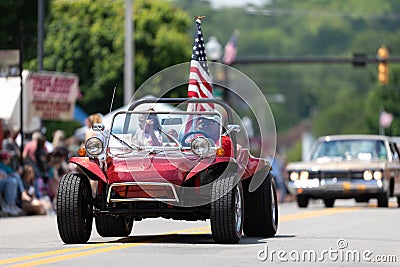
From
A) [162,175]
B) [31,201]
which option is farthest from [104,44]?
[162,175]

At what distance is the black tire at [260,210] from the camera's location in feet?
56.1

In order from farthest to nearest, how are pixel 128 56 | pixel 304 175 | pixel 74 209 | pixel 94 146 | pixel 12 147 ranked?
pixel 128 56, pixel 304 175, pixel 12 147, pixel 94 146, pixel 74 209

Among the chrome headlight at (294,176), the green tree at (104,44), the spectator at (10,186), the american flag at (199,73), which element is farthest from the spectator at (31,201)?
the green tree at (104,44)

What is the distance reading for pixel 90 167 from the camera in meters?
15.8

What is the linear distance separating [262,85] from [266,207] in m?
153

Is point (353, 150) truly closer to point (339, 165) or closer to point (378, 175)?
point (339, 165)

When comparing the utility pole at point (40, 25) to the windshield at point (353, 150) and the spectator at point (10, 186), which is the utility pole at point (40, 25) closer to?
the windshield at point (353, 150)

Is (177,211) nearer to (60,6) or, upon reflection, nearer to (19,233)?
(19,233)

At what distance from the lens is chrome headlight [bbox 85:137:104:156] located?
15.9 meters

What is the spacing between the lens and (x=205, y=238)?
56.0ft

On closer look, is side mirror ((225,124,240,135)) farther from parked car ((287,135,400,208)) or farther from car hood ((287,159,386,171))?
car hood ((287,159,386,171))

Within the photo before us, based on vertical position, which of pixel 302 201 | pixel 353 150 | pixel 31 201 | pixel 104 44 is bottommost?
pixel 302 201

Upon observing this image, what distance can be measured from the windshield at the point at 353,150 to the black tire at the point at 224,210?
15361 millimetres

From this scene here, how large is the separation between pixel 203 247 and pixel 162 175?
39.6 inches
